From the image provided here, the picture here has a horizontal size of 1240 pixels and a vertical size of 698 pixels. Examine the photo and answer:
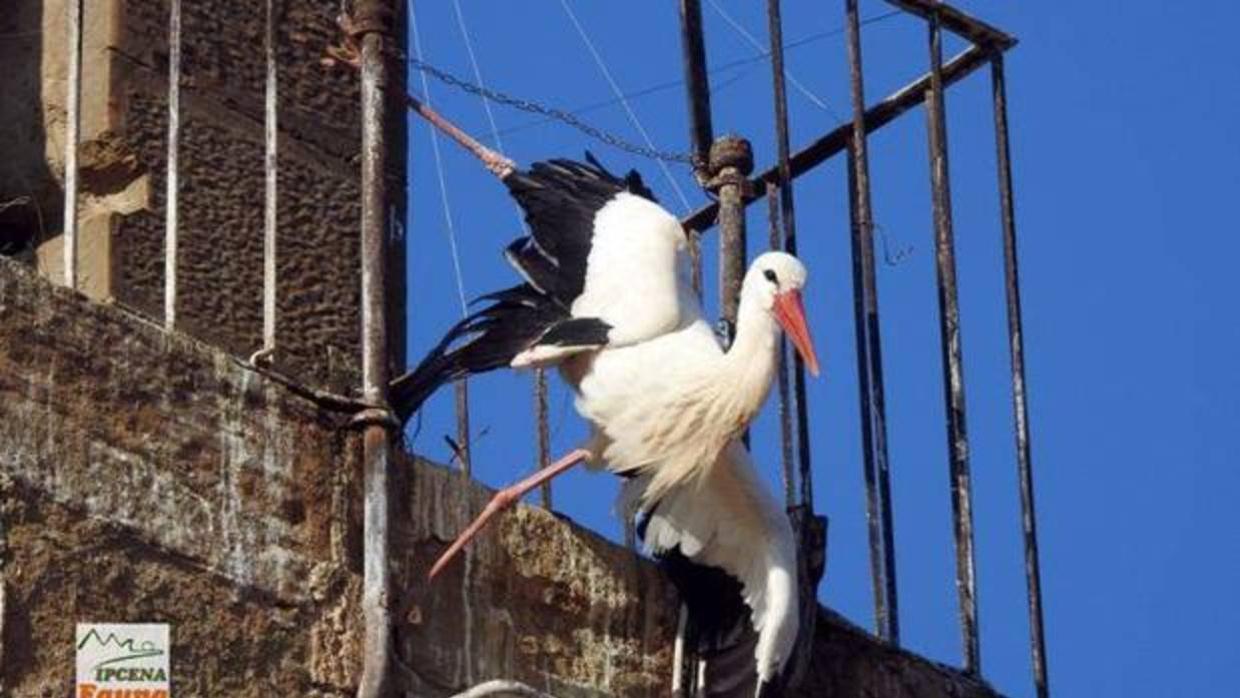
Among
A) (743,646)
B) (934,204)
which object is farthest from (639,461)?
(934,204)

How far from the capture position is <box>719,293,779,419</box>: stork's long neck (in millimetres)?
9609

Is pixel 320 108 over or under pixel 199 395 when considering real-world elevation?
over

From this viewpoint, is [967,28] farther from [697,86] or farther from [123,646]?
[123,646]

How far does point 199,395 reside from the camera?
8781 millimetres

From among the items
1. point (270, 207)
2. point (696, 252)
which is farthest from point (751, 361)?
point (696, 252)

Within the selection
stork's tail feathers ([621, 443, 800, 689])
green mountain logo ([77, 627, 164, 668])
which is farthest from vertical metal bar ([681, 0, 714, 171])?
green mountain logo ([77, 627, 164, 668])

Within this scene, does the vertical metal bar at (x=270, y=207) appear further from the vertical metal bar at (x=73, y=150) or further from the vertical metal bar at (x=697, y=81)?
the vertical metal bar at (x=697, y=81)

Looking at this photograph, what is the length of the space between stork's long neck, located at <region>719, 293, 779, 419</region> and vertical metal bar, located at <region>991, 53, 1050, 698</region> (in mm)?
1514

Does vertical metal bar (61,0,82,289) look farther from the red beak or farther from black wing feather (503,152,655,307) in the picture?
the red beak

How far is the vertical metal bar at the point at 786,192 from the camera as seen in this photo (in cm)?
1052

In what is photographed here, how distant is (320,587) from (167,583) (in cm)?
45

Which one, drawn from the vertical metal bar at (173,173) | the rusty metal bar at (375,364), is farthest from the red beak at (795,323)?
the vertical metal bar at (173,173)

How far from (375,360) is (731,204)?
67.5 inches

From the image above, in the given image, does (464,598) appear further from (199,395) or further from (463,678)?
(199,395)
